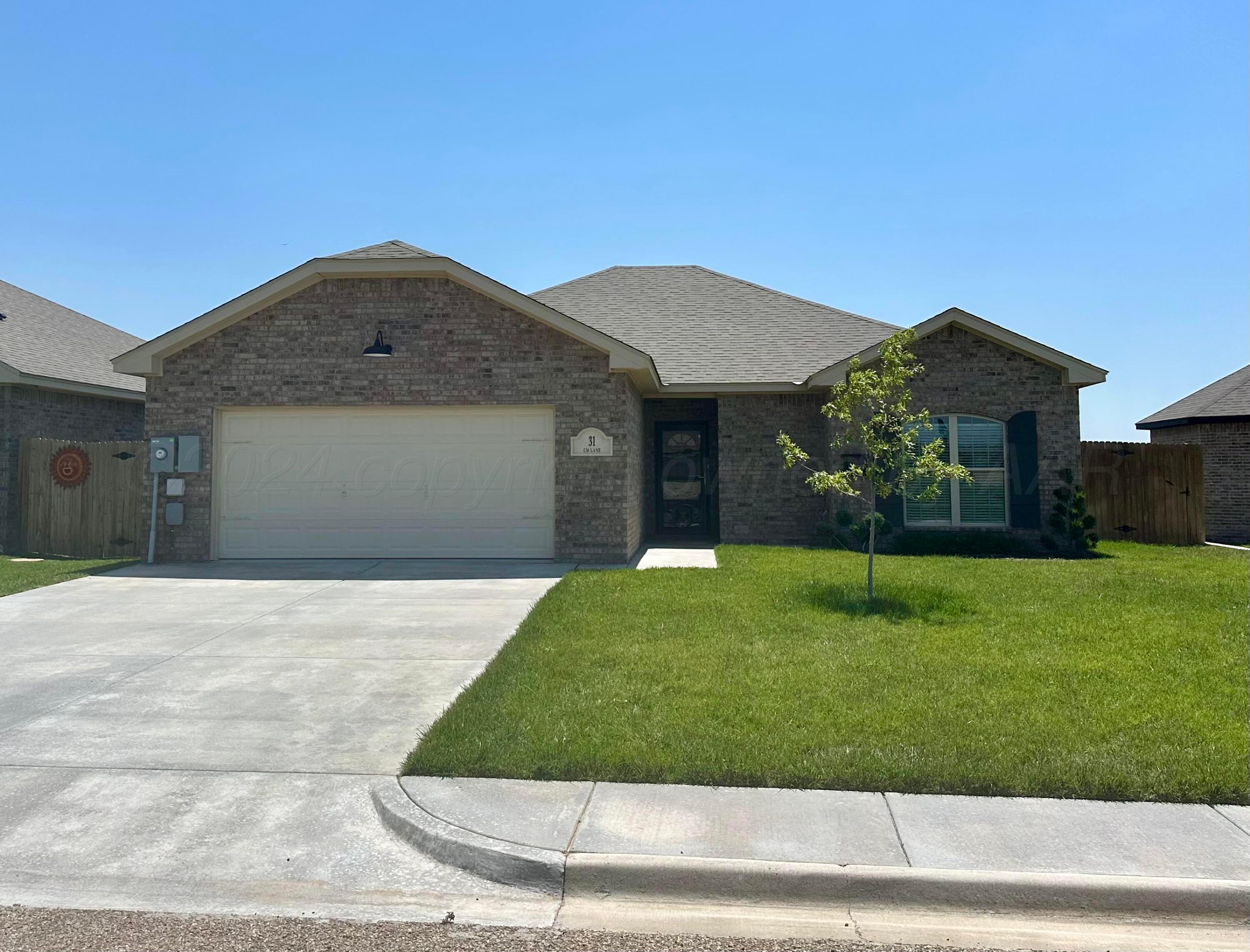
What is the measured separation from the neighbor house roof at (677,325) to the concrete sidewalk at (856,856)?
30.0 ft

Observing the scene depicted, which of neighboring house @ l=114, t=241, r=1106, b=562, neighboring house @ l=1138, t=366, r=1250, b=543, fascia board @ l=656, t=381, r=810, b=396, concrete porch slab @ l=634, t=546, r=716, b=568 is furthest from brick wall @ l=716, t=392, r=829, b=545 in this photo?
neighboring house @ l=1138, t=366, r=1250, b=543

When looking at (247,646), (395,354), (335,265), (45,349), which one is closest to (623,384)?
(395,354)

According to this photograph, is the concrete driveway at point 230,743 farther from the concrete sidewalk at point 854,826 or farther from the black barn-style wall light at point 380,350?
the black barn-style wall light at point 380,350

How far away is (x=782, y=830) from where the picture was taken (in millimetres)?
4160

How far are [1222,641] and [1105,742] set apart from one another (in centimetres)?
346

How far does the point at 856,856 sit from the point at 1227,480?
791 inches

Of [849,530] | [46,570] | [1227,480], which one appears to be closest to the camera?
[46,570]

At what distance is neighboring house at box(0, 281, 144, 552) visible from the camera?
51.1 ft

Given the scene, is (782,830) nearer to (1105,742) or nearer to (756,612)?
(1105,742)

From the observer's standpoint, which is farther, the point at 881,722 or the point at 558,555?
the point at 558,555

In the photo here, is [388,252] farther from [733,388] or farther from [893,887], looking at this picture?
[893,887]

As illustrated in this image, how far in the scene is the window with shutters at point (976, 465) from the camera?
15.1 metres

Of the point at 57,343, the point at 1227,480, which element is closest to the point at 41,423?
the point at 57,343

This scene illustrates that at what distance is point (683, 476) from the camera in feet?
57.4
